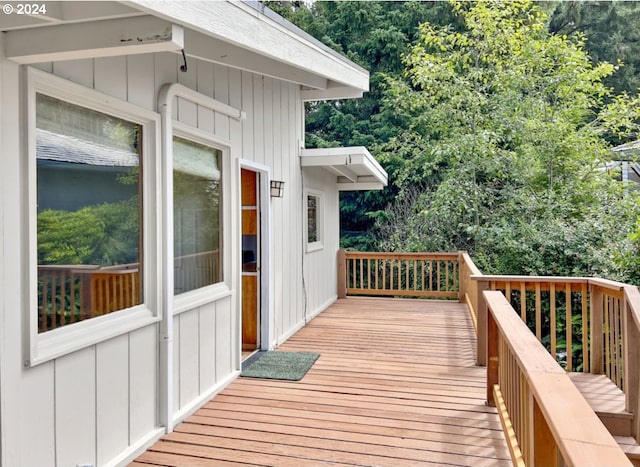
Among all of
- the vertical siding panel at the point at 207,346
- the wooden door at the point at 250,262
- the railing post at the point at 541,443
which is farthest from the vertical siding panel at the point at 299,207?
the railing post at the point at 541,443

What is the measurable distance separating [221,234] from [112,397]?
5.48ft

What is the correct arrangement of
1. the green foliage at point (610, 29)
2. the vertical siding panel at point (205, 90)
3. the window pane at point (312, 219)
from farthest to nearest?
the green foliage at point (610, 29) < the window pane at point (312, 219) < the vertical siding panel at point (205, 90)

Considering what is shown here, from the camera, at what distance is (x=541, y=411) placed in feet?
5.39

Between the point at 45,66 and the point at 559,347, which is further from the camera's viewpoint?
the point at 559,347

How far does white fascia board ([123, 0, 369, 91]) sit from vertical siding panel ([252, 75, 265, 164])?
4.43ft

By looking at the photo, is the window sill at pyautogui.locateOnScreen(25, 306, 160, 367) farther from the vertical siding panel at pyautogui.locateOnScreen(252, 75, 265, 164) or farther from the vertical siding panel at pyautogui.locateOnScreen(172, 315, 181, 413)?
the vertical siding panel at pyautogui.locateOnScreen(252, 75, 265, 164)

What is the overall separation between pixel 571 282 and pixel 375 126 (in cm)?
963

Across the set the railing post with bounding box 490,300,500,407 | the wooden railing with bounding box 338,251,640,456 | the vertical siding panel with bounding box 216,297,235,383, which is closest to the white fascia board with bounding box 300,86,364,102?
the wooden railing with bounding box 338,251,640,456

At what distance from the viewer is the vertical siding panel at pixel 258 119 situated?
4.63m

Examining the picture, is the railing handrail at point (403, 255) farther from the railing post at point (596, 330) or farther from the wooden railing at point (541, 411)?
the wooden railing at point (541, 411)

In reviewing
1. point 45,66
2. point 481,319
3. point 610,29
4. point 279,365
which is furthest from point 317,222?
point 610,29

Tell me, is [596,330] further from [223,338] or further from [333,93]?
[333,93]

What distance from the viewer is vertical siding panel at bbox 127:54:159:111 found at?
8.89ft

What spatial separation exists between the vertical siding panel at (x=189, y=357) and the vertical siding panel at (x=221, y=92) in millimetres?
1485
